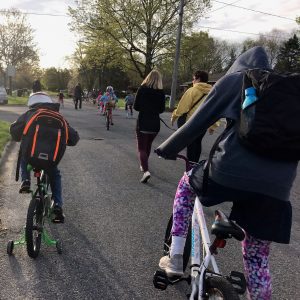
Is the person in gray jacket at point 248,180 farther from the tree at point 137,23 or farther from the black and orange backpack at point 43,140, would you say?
the tree at point 137,23

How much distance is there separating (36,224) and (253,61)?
8.68 feet

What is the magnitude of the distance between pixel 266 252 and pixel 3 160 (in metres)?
7.45

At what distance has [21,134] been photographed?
4078 millimetres

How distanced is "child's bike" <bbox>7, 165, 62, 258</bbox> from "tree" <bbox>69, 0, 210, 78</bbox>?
34315 millimetres

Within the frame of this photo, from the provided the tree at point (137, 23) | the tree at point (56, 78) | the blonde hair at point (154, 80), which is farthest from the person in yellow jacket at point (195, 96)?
the tree at point (56, 78)

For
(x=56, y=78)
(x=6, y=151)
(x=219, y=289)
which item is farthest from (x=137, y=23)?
(x=56, y=78)

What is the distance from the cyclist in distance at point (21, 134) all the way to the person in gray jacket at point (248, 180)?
1902mm

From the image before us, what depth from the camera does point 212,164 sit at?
2.39 m

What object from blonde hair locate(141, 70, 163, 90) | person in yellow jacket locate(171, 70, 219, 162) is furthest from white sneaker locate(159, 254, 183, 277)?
blonde hair locate(141, 70, 163, 90)

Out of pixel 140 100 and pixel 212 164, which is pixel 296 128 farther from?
pixel 140 100

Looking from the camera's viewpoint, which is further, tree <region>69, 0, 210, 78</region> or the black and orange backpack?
tree <region>69, 0, 210, 78</region>

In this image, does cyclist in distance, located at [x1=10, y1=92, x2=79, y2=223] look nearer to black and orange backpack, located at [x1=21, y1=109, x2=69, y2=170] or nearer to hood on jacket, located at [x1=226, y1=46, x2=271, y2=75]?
black and orange backpack, located at [x1=21, y1=109, x2=69, y2=170]

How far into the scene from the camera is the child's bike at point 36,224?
3883 millimetres

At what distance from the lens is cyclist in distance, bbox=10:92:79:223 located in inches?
160
